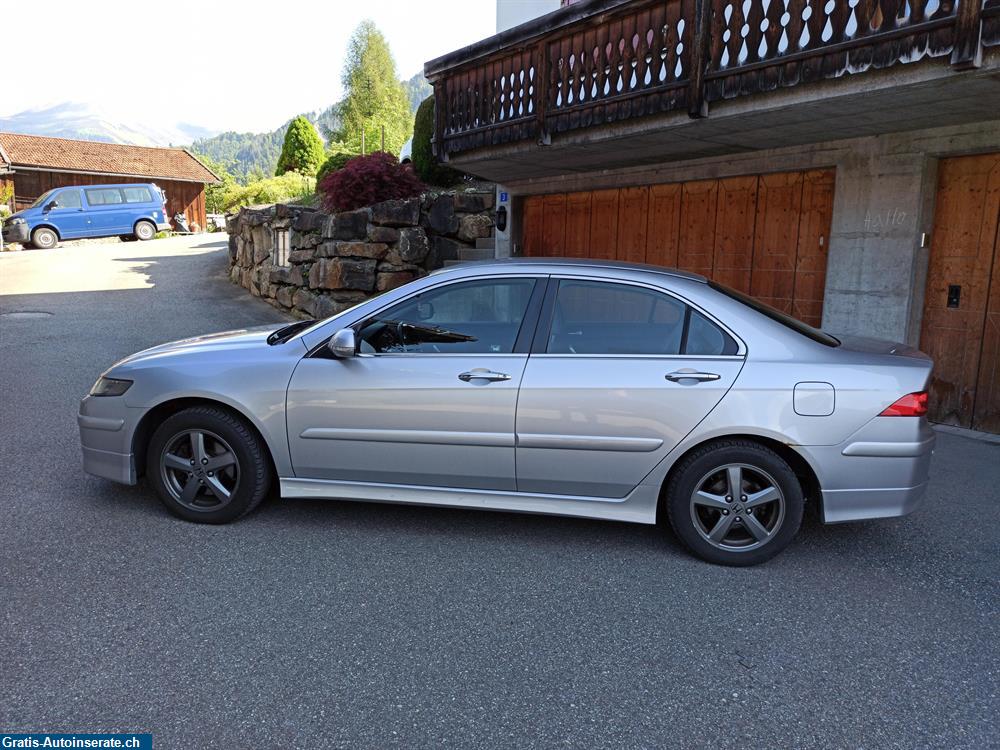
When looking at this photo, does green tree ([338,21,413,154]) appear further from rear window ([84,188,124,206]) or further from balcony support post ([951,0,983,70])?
balcony support post ([951,0,983,70])

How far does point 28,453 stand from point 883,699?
222 inches

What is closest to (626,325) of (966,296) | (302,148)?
(966,296)

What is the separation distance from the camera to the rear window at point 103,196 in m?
23.1

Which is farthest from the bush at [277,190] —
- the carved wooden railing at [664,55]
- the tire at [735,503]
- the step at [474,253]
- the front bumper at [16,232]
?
the tire at [735,503]

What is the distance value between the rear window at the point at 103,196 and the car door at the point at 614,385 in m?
23.4

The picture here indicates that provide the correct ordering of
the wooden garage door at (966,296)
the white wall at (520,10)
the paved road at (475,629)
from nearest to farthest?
1. the paved road at (475,629)
2. the wooden garage door at (966,296)
3. the white wall at (520,10)

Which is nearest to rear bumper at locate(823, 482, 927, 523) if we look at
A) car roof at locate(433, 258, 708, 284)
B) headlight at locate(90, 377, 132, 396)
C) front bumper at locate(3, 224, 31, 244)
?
car roof at locate(433, 258, 708, 284)

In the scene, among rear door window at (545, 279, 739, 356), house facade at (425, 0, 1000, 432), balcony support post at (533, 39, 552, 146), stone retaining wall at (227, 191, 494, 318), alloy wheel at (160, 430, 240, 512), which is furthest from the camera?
stone retaining wall at (227, 191, 494, 318)

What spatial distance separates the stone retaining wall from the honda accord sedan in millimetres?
7084

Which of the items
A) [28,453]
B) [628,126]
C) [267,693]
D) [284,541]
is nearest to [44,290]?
[28,453]

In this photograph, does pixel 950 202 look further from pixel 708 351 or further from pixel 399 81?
pixel 399 81

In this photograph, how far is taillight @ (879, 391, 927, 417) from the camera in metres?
3.68

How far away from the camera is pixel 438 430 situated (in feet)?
13.1

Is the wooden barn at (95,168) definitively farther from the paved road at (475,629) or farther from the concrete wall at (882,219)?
the paved road at (475,629)
